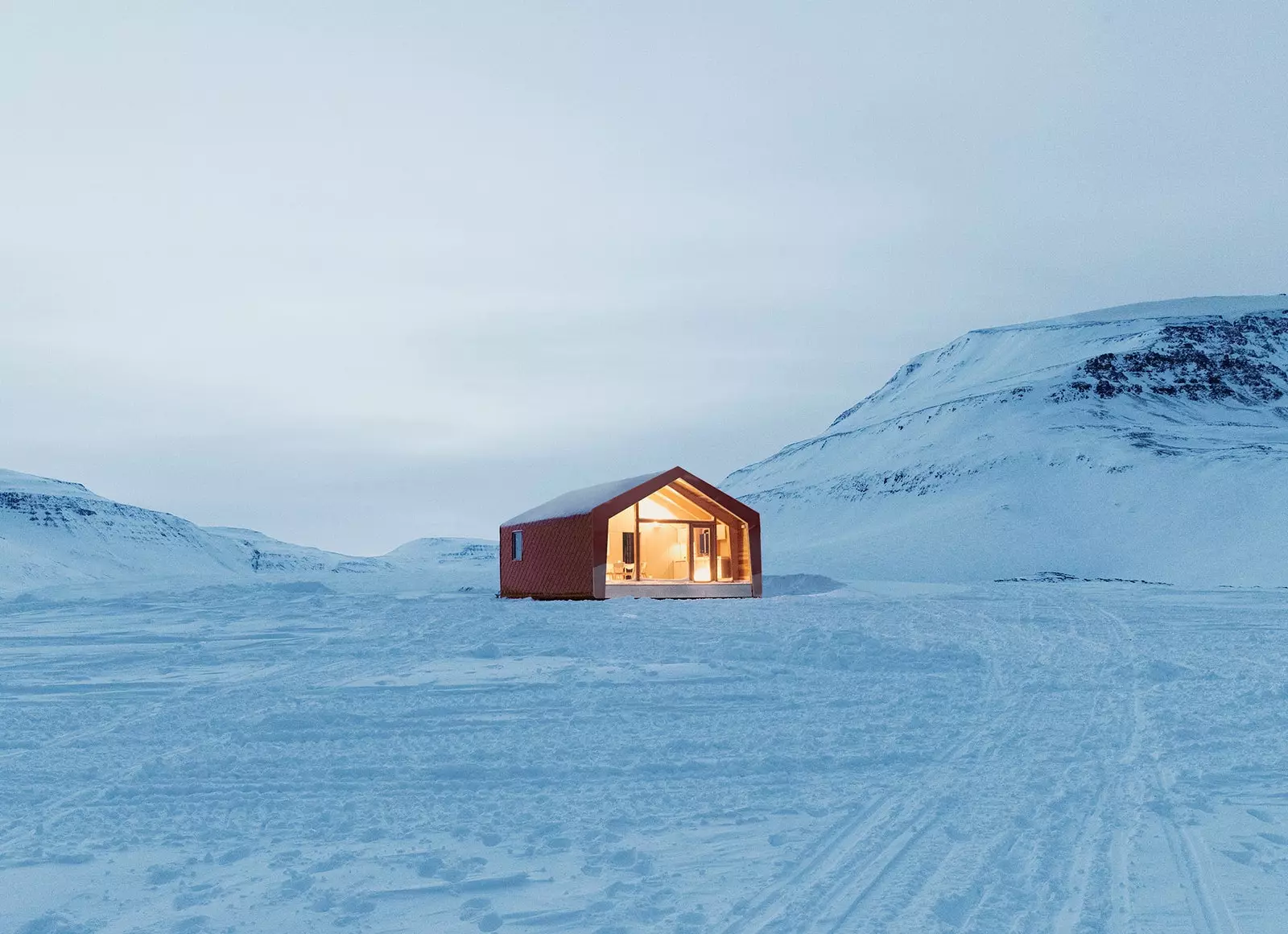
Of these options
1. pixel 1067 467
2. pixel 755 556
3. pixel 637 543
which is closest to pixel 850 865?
pixel 755 556

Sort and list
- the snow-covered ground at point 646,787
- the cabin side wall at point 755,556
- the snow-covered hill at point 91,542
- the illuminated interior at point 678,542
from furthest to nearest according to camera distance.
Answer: the snow-covered hill at point 91,542
the illuminated interior at point 678,542
the cabin side wall at point 755,556
the snow-covered ground at point 646,787

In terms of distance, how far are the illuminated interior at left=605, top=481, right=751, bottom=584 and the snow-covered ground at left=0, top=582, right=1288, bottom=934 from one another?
48.9 ft

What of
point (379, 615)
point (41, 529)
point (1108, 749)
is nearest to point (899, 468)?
point (379, 615)

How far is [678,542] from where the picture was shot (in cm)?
3152

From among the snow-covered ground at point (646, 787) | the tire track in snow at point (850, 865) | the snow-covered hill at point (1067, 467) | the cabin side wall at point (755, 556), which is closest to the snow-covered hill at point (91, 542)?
the snow-covered hill at point (1067, 467)

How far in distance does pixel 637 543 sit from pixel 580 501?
2.18 metres

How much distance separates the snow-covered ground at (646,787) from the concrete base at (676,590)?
12478mm

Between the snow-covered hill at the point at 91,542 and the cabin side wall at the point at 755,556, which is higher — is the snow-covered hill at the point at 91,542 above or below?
above

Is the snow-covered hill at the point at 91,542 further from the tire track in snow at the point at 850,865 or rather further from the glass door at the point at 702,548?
the tire track in snow at the point at 850,865

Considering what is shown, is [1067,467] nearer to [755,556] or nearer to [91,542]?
[755,556]

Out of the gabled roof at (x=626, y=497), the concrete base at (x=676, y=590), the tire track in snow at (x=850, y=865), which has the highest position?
the gabled roof at (x=626, y=497)

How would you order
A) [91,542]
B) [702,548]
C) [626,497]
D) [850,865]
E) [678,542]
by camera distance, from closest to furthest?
[850,865] → [626,497] → [702,548] → [678,542] → [91,542]

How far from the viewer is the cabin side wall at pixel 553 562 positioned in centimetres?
2548

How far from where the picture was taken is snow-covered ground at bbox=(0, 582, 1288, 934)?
4684mm
